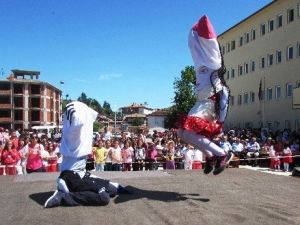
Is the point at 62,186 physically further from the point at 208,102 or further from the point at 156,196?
the point at 208,102

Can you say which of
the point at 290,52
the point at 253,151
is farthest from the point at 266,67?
the point at 253,151

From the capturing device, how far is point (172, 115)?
64.1 m

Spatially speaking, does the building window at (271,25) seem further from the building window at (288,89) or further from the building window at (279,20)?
the building window at (288,89)

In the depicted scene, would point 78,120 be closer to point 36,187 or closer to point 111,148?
point 36,187

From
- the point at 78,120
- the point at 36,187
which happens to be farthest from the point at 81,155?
the point at 36,187

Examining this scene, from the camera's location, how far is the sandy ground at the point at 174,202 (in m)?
5.46

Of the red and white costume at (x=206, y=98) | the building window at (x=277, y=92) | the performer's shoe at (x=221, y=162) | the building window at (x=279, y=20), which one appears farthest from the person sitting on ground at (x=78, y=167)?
the building window at (x=279, y=20)

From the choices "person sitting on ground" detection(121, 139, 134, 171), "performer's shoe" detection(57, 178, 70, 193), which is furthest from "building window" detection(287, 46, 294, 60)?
"performer's shoe" detection(57, 178, 70, 193)

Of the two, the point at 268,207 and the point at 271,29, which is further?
the point at 271,29

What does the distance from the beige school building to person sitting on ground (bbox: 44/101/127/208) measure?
21864mm

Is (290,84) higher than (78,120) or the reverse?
higher

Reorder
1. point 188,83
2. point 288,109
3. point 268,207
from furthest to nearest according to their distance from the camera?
1. point 188,83
2. point 288,109
3. point 268,207

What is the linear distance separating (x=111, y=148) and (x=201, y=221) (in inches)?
424

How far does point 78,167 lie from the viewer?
686cm
